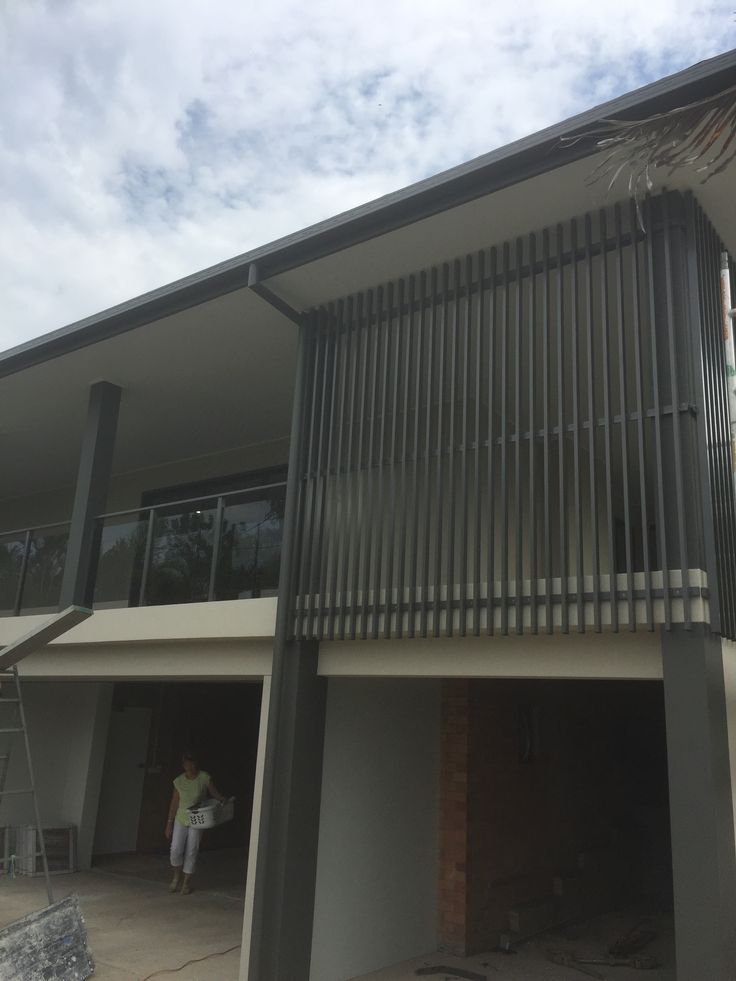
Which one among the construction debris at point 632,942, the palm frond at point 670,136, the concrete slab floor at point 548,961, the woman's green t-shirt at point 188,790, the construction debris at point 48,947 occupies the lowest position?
the concrete slab floor at point 548,961

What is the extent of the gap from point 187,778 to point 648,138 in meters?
8.19

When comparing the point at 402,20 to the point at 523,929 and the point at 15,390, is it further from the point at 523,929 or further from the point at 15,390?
the point at 523,929

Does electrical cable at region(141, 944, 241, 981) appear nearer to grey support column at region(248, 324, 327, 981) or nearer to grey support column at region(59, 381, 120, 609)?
grey support column at region(248, 324, 327, 981)

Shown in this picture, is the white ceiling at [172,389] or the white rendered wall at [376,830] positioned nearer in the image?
the white rendered wall at [376,830]

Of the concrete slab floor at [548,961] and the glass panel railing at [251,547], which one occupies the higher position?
the glass panel railing at [251,547]

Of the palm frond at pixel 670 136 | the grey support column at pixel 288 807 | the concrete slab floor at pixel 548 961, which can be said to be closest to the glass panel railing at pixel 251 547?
the grey support column at pixel 288 807

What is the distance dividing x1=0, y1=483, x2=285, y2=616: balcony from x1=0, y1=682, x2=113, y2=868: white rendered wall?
2611 mm

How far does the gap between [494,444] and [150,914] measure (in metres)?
6.30

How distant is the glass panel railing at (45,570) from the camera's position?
954cm

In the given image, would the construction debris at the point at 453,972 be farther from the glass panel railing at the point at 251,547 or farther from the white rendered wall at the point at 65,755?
the white rendered wall at the point at 65,755

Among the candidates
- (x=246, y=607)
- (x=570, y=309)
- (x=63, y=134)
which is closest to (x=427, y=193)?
(x=570, y=309)

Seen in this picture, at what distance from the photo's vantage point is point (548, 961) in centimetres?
767

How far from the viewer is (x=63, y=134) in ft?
31.7

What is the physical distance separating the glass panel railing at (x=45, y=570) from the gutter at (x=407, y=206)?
2432mm
